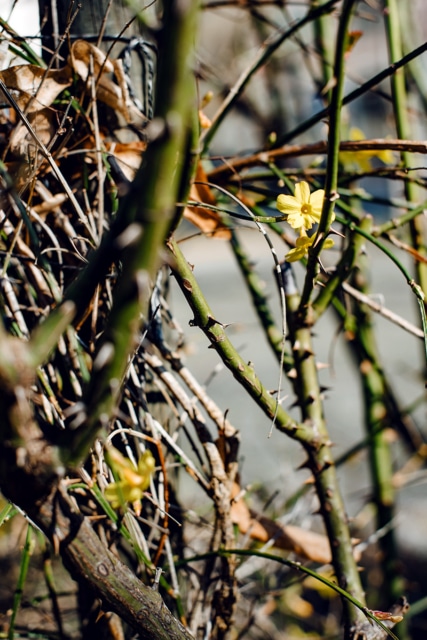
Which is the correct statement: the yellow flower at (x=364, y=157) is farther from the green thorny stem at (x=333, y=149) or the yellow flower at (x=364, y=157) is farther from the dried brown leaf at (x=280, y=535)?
the dried brown leaf at (x=280, y=535)

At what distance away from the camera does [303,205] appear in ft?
2.51

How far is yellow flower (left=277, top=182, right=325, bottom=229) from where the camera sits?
75 centimetres

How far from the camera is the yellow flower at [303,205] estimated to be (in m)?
0.75

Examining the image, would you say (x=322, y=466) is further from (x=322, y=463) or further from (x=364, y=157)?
(x=364, y=157)

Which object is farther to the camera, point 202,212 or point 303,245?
point 202,212

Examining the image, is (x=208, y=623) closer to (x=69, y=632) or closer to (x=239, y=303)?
(x=69, y=632)

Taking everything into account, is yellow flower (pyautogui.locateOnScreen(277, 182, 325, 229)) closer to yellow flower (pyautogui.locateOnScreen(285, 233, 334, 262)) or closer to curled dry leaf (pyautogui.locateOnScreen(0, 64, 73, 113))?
yellow flower (pyautogui.locateOnScreen(285, 233, 334, 262))

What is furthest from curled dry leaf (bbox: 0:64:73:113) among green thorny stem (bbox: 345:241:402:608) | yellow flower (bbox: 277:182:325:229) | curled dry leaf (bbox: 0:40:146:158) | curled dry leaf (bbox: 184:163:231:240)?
green thorny stem (bbox: 345:241:402:608)

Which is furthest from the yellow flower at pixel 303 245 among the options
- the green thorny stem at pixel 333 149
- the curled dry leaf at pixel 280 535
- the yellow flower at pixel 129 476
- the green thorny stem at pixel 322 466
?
the curled dry leaf at pixel 280 535

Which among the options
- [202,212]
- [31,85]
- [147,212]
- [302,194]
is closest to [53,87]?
[31,85]

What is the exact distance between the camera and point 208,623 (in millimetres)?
933

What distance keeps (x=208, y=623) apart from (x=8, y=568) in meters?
0.92

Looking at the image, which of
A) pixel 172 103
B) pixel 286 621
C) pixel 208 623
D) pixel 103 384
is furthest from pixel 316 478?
pixel 286 621

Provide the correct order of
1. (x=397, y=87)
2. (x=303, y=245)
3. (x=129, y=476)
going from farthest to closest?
(x=397, y=87), (x=303, y=245), (x=129, y=476)
